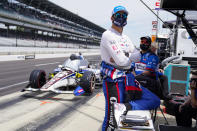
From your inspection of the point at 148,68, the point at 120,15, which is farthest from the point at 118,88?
the point at 148,68

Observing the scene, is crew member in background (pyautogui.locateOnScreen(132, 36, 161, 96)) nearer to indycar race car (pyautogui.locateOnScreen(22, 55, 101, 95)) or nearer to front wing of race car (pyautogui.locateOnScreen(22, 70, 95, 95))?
indycar race car (pyautogui.locateOnScreen(22, 55, 101, 95))

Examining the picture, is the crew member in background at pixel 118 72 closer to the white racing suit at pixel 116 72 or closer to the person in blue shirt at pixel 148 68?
the white racing suit at pixel 116 72

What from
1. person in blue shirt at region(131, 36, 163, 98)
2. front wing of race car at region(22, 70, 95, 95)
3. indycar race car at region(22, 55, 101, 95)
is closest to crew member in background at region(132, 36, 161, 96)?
person in blue shirt at region(131, 36, 163, 98)

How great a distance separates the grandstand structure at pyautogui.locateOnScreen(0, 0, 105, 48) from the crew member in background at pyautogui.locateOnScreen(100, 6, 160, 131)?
64.9 ft

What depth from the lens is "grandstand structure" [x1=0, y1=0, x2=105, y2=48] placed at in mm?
29127

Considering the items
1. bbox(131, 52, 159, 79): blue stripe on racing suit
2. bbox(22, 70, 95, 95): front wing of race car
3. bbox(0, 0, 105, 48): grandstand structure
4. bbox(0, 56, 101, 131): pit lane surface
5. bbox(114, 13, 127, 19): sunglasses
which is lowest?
bbox(0, 56, 101, 131): pit lane surface

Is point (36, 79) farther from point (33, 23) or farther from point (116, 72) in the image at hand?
point (33, 23)

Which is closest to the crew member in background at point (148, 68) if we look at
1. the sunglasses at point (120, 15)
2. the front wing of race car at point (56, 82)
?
the sunglasses at point (120, 15)

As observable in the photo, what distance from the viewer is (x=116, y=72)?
82.1 inches

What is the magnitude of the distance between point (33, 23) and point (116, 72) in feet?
120

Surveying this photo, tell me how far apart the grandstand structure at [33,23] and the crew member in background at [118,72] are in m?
19.8

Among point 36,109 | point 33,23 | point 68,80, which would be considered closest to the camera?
point 36,109

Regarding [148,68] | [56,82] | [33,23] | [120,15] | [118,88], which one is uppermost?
[33,23]

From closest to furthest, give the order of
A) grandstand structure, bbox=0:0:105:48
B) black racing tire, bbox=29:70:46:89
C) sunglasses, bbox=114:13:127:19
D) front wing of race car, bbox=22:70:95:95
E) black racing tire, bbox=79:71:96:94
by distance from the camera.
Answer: sunglasses, bbox=114:13:127:19
front wing of race car, bbox=22:70:95:95
black racing tire, bbox=79:71:96:94
black racing tire, bbox=29:70:46:89
grandstand structure, bbox=0:0:105:48
